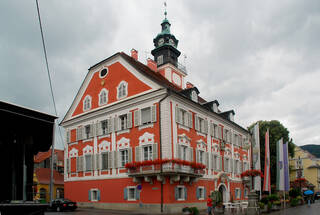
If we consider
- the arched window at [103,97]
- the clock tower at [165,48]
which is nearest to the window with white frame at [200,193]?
the arched window at [103,97]

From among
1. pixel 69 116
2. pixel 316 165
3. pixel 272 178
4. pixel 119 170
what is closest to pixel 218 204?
pixel 119 170

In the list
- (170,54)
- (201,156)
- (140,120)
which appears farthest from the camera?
(170,54)

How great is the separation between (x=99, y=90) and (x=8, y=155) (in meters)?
24.3

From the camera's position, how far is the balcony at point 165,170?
23894mm

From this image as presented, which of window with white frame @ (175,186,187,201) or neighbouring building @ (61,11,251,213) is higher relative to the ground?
neighbouring building @ (61,11,251,213)

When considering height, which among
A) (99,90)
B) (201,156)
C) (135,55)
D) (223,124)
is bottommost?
(201,156)

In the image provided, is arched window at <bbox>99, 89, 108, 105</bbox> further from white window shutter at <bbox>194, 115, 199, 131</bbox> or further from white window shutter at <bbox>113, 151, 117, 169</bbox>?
white window shutter at <bbox>194, 115, 199, 131</bbox>

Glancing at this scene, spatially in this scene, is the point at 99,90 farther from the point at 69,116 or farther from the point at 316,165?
the point at 316,165

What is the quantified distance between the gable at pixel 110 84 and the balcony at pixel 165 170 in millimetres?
6557

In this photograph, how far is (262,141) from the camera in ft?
169

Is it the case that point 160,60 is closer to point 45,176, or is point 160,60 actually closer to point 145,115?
point 145,115

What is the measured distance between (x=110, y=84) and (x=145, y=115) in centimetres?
583

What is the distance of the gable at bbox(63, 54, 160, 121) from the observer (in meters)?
28.4

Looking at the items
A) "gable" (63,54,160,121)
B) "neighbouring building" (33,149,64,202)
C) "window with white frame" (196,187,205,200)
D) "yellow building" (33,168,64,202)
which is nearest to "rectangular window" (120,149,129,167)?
"gable" (63,54,160,121)
